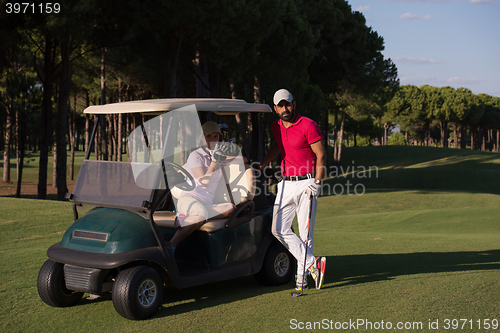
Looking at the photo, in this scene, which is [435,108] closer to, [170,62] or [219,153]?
[170,62]

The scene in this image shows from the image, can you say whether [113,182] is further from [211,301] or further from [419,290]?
[419,290]

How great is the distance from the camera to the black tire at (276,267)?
5160 millimetres

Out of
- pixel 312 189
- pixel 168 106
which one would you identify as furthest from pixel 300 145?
pixel 168 106

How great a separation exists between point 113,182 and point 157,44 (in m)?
15.6

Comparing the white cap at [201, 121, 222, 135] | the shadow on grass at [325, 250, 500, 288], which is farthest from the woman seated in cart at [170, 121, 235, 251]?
the shadow on grass at [325, 250, 500, 288]

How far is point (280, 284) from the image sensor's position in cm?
530

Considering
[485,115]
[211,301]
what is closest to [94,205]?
[211,301]

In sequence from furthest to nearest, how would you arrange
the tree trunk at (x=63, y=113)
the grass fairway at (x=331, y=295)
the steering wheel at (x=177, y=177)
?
1. the tree trunk at (x=63, y=113)
2. the steering wheel at (x=177, y=177)
3. the grass fairway at (x=331, y=295)

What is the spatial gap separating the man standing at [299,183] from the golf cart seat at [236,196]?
33 centimetres

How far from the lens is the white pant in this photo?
196 inches

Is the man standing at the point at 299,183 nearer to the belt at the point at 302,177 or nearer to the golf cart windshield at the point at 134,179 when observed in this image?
the belt at the point at 302,177

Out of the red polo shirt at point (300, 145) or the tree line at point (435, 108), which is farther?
the tree line at point (435, 108)

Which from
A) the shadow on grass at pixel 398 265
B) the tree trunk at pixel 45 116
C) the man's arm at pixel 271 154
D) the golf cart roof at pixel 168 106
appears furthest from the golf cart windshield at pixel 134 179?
the tree trunk at pixel 45 116

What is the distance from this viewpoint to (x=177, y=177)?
4.45 metres
